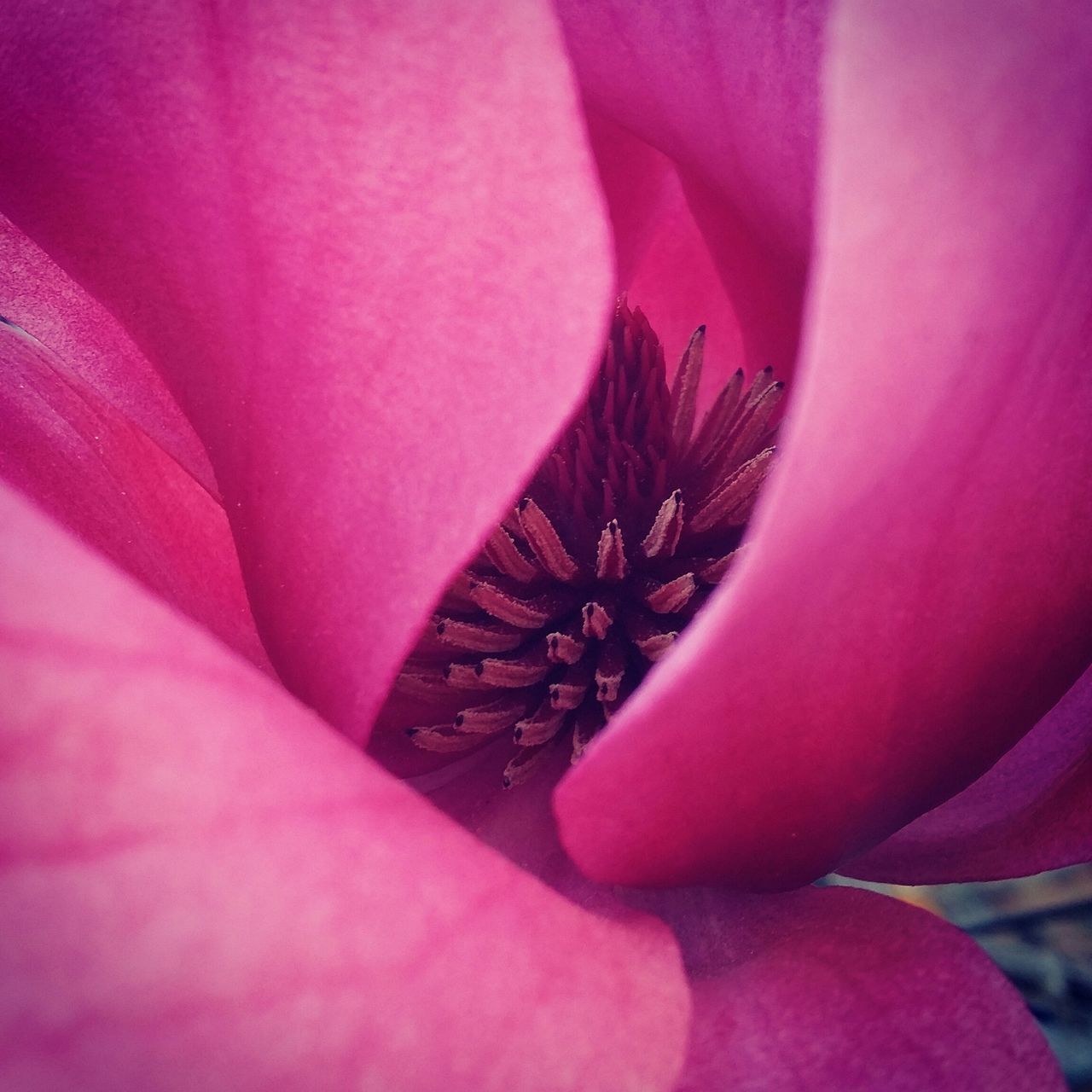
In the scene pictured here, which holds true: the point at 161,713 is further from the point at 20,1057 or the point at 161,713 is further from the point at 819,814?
the point at 819,814

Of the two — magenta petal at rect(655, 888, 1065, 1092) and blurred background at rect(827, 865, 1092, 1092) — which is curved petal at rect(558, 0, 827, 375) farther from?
blurred background at rect(827, 865, 1092, 1092)

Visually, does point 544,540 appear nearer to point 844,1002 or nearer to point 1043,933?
point 844,1002

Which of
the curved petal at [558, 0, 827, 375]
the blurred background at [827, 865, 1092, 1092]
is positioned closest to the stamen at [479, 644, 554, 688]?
the curved petal at [558, 0, 827, 375]

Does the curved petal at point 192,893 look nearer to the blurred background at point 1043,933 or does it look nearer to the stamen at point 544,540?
the stamen at point 544,540

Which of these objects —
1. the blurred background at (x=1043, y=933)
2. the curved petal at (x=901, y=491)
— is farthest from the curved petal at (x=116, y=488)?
the blurred background at (x=1043, y=933)

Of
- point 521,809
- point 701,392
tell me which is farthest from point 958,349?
point 701,392

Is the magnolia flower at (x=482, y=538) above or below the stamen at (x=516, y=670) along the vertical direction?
above
